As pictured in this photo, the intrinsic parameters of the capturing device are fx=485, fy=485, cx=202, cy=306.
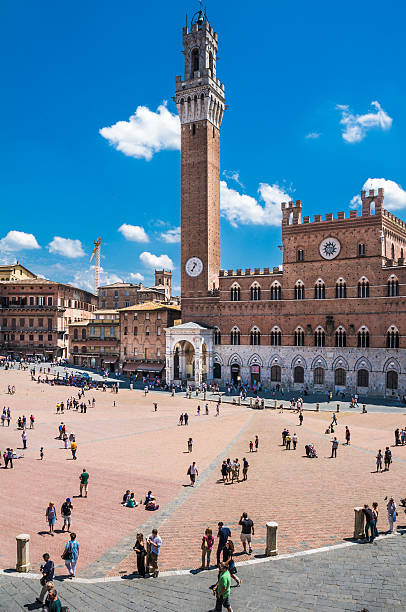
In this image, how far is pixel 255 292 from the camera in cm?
5931

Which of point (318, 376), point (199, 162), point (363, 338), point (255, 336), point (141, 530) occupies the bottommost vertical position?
point (141, 530)

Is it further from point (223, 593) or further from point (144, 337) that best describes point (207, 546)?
point (144, 337)

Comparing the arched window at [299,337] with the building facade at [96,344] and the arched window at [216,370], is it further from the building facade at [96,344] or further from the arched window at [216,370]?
the building facade at [96,344]

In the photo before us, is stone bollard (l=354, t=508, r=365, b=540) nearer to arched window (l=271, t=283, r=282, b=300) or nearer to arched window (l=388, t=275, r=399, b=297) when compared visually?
arched window (l=388, t=275, r=399, b=297)

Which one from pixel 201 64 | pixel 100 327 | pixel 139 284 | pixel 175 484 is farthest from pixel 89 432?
pixel 139 284

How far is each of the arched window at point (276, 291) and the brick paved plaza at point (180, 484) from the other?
20792mm

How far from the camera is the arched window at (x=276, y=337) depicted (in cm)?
5738

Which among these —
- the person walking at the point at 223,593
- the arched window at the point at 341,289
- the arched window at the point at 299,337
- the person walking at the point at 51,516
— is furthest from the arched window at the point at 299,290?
the person walking at the point at 223,593

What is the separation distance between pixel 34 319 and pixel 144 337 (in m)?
22.9

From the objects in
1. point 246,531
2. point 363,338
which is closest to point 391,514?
point 246,531

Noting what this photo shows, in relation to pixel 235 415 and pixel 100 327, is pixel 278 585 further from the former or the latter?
pixel 100 327

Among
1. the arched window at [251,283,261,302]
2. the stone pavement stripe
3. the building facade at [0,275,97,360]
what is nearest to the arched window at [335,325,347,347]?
the arched window at [251,283,261,302]

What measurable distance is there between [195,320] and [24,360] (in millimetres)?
29314

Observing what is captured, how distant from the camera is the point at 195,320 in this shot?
206ft
